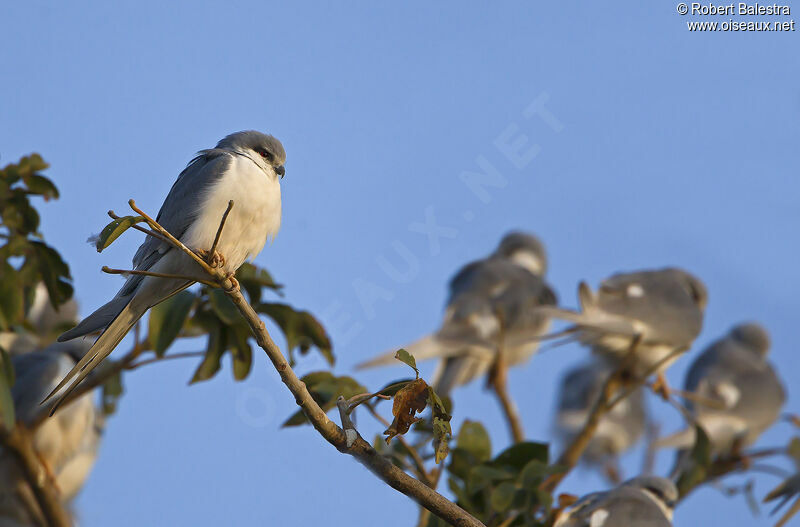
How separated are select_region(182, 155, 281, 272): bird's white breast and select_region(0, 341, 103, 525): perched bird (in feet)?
5.98

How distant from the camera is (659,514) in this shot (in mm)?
3953

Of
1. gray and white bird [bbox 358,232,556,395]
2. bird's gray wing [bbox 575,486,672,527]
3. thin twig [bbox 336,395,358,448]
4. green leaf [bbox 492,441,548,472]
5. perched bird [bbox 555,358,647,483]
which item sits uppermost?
thin twig [bbox 336,395,358,448]

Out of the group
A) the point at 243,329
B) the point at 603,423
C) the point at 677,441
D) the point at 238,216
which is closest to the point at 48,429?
the point at 243,329

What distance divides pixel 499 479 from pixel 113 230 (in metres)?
1.95

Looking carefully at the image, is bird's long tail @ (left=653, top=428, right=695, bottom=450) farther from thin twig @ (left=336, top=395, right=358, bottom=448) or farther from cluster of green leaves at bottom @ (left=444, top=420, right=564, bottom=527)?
thin twig @ (left=336, top=395, right=358, bottom=448)

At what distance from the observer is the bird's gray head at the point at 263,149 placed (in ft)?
10.2

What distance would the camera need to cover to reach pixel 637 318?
5.84 metres

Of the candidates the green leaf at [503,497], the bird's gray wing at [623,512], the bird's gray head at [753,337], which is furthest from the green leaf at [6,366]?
the bird's gray head at [753,337]

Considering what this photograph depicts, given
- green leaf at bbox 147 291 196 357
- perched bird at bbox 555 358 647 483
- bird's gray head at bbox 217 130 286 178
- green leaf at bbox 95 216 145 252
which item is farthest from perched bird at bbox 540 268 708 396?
green leaf at bbox 95 216 145 252

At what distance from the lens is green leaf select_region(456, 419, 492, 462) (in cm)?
378

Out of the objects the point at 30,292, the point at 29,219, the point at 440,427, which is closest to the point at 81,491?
the point at 30,292

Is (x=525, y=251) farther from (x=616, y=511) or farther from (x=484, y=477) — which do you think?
(x=484, y=477)

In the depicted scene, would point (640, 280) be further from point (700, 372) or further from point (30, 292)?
point (30, 292)

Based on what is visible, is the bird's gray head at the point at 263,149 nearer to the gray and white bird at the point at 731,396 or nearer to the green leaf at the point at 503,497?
the green leaf at the point at 503,497
